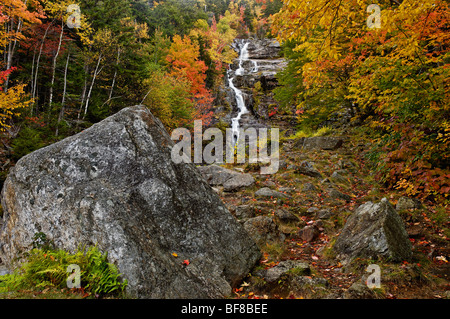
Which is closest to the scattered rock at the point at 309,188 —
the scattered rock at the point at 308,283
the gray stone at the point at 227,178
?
the gray stone at the point at 227,178

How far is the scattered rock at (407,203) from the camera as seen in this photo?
543 centimetres

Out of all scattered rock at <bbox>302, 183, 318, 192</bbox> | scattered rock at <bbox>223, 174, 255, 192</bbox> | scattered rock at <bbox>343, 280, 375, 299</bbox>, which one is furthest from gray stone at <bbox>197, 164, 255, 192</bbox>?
scattered rock at <bbox>343, 280, 375, 299</bbox>

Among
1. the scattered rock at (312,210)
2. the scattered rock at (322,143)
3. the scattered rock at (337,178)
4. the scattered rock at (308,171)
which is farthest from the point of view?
the scattered rock at (322,143)

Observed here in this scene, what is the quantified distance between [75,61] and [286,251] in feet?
63.5

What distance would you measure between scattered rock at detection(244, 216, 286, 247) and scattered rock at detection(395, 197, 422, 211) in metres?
2.95

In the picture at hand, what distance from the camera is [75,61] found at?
Answer: 16984mm

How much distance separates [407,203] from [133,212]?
19.8 ft

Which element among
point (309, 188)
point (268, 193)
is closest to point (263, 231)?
point (268, 193)

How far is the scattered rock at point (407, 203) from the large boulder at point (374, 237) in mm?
1676

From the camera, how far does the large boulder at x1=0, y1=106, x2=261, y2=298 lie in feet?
10.1

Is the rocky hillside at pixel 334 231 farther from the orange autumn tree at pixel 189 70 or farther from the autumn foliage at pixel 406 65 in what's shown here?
the orange autumn tree at pixel 189 70

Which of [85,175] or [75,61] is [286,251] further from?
[75,61]

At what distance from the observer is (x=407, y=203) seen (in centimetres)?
555
